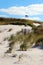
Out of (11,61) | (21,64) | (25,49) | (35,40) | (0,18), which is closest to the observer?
(21,64)

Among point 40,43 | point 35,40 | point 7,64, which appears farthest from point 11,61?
point 35,40

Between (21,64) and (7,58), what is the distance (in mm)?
1650

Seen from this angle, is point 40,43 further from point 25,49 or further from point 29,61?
point 29,61

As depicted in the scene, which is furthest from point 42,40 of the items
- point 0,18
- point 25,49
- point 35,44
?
point 0,18

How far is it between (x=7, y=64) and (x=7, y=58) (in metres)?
1.30

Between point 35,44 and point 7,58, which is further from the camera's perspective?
point 35,44

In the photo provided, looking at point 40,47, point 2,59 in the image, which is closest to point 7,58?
point 2,59

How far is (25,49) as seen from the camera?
12789 mm

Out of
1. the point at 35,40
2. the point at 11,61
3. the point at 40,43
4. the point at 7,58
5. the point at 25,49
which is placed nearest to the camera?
the point at 11,61

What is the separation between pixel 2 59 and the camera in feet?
34.6

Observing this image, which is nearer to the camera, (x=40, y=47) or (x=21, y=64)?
(x=21, y=64)

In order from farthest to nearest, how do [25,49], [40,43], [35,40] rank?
[35,40]
[40,43]
[25,49]

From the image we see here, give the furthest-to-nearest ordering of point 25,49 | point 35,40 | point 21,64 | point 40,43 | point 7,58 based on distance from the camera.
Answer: point 35,40, point 40,43, point 25,49, point 7,58, point 21,64

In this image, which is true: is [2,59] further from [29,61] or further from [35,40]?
[35,40]
